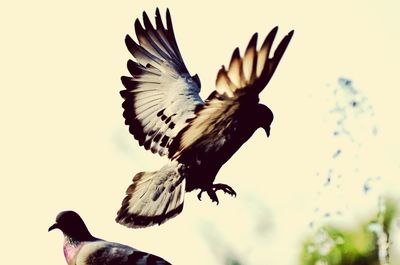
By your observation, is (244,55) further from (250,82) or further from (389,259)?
(389,259)

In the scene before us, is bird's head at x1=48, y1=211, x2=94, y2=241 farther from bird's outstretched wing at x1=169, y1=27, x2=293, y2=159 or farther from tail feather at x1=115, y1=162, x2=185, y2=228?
bird's outstretched wing at x1=169, y1=27, x2=293, y2=159

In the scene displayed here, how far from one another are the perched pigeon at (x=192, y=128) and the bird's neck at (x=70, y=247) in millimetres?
495

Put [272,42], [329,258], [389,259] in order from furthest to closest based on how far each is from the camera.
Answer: [329,258], [389,259], [272,42]

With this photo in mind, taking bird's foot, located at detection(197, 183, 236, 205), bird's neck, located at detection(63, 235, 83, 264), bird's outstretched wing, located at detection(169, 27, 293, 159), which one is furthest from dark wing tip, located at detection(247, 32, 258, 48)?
bird's neck, located at detection(63, 235, 83, 264)

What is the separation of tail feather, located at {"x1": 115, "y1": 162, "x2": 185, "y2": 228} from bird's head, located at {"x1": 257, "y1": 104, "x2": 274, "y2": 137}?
0.77 meters

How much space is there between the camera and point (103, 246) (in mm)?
8195

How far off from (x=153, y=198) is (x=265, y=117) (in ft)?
3.65

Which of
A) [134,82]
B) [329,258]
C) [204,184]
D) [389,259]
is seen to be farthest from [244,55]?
[329,258]

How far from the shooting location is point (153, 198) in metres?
8.52

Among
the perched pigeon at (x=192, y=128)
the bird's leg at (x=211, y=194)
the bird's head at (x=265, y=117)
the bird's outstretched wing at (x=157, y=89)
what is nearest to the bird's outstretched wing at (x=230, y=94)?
the perched pigeon at (x=192, y=128)

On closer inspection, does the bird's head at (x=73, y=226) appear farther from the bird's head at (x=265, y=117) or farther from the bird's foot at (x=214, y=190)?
the bird's head at (x=265, y=117)

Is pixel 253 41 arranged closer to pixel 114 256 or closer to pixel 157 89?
pixel 114 256

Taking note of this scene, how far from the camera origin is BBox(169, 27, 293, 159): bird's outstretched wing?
24.7 ft

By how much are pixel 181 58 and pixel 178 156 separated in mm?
2632
